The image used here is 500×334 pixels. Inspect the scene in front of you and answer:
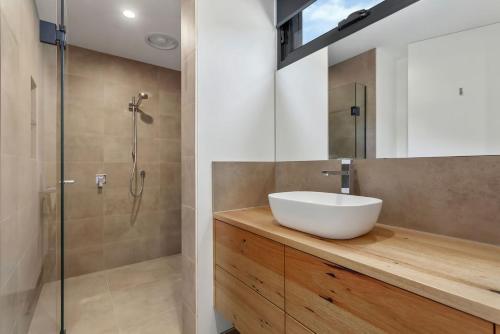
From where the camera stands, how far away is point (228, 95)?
4.69ft

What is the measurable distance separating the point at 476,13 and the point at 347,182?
0.80 m

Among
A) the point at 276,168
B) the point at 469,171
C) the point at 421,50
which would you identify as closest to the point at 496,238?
the point at 469,171

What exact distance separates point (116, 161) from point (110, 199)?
15.9 inches

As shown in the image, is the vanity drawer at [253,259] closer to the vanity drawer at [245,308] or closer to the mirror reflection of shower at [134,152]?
the vanity drawer at [245,308]

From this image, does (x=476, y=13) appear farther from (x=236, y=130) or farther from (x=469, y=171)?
(x=236, y=130)

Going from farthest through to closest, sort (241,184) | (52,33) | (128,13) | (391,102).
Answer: (128,13) → (52,33) → (241,184) → (391,102)

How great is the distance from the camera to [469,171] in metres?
0.86

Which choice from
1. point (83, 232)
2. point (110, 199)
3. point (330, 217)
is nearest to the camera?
point (330, 217)

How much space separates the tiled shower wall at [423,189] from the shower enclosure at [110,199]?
115cm

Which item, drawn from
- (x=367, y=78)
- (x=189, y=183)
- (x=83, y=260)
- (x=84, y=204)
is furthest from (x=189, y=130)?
(x=83, y=260)

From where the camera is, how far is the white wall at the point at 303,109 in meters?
1.41

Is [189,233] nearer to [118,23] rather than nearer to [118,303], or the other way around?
[118,303]

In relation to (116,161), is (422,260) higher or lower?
lower

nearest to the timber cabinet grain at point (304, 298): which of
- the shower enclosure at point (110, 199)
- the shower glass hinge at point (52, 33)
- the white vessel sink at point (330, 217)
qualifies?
the white vessel sink at point (330, 217)
